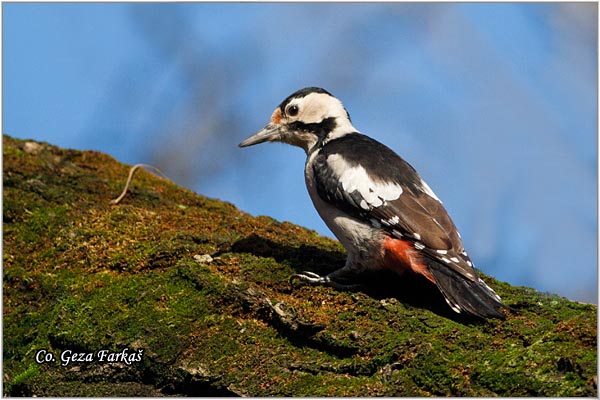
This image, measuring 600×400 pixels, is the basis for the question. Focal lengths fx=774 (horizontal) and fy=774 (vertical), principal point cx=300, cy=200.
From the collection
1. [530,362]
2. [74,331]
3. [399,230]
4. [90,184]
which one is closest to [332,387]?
[530,362]

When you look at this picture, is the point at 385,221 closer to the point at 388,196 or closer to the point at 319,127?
the point at 388,196

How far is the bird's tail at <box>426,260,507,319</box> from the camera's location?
3.99 metres

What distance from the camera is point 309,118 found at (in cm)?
549

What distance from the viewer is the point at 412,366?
138 inches

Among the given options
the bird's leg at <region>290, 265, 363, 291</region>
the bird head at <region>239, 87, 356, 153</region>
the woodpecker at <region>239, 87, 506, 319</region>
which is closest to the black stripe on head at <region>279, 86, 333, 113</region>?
the bird head at <region>239, 87, 356, 153</region>

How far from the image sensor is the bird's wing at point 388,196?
4.39 metres

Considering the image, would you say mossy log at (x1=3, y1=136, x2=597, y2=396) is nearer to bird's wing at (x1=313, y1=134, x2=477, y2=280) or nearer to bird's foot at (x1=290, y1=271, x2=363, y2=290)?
bird's foot at (x1=290, y1=271, x2=363, y2=290)

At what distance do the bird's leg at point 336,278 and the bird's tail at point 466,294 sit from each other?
1.71 ft

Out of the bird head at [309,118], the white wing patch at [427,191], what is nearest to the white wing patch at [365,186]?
the white wing patch at [427,191]

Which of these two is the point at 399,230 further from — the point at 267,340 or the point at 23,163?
the point at 23,163

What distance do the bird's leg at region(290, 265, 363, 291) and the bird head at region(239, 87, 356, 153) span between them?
1.11 meters

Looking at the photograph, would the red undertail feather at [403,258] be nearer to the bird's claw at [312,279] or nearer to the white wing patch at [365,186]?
the white wing patch at [365,186]

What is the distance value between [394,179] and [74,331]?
2.08 m

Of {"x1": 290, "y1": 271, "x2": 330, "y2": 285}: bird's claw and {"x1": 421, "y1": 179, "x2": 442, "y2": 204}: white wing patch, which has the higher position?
{"x1": 421, "y1": 179, "x2": 442, "y2": 204}: white wing patch
